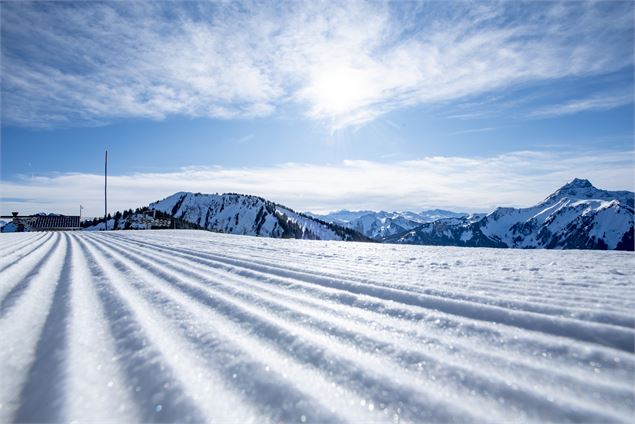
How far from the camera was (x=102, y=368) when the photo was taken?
2084mm

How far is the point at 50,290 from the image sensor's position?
4.14 metres

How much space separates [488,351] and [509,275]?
11.4 ft

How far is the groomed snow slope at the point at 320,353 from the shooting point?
166 cm

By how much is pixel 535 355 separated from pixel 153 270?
224 inches

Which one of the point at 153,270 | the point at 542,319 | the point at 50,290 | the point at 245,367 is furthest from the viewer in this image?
the point at 153,270

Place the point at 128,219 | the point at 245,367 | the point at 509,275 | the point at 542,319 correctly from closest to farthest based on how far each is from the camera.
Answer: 1. the point at 245,367
2. the point at 542,319
3. the point at 509,275
4. the point at 128,219

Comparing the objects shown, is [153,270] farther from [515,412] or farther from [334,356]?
[515,412]

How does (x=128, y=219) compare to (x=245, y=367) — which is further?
(x=128, y=219)

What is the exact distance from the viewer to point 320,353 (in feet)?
7.39

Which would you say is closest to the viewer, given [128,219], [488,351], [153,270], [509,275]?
[488,351]

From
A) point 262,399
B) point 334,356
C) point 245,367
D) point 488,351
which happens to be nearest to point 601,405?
point 488,351

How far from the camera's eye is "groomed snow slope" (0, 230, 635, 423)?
1.66 m

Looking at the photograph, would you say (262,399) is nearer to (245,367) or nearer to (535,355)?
(245,367)

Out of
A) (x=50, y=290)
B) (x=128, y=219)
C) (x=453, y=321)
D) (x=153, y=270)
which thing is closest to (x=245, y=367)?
(x=453, y=321)
